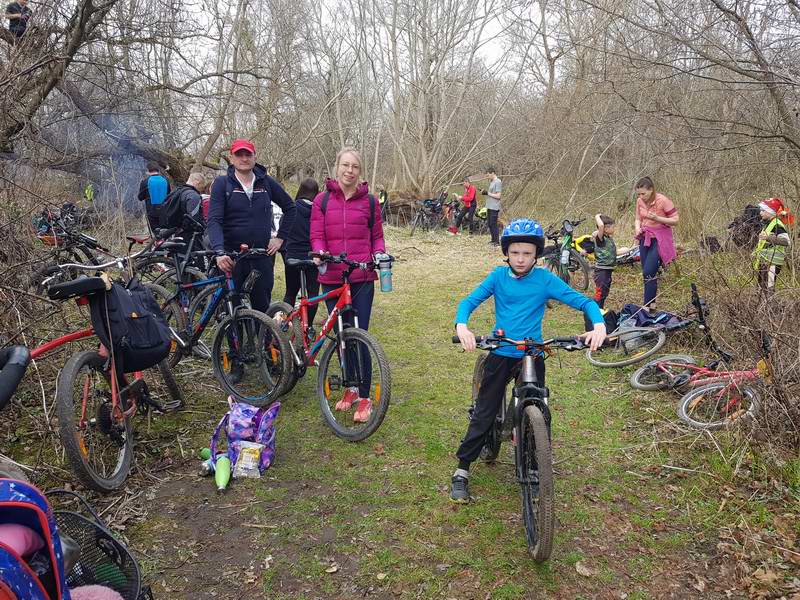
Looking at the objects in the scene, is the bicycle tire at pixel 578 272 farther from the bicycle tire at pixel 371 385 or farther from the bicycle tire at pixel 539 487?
the bicycle tire at pixel 539 487

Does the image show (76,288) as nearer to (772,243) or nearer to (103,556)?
(103,556)

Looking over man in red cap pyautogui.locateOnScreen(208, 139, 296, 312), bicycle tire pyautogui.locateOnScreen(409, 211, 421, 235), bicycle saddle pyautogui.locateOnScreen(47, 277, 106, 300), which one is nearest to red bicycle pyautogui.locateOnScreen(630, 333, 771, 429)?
man in red cap pyautogui.locateOnScreen(208, 139, 296, 312)

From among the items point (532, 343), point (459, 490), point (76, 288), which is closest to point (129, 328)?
point (76, 288)

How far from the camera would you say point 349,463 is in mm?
3508

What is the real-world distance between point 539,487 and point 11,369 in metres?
2.10

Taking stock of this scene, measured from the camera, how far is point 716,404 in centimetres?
389

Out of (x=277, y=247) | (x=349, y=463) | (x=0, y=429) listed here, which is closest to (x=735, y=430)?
(x=349, y=463)

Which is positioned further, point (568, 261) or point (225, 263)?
point (568, 261)

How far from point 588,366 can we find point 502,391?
2.76 metres

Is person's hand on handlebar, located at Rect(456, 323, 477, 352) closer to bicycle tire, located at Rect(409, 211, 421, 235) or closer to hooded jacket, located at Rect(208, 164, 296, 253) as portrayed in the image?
hooded jacket, located at Rect(208, 164, 296, 253)

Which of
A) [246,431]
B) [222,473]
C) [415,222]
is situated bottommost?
[222,473]

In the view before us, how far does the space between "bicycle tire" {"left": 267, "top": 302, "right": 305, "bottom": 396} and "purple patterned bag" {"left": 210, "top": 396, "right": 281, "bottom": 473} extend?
533 mm

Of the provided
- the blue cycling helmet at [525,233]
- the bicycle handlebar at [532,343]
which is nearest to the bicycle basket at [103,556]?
the bicycle handlebar at [532,343]

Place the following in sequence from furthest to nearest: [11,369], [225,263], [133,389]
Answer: [225,263] → [133,389] → [11,369]
